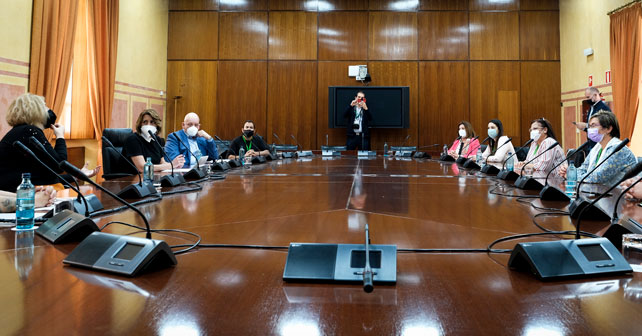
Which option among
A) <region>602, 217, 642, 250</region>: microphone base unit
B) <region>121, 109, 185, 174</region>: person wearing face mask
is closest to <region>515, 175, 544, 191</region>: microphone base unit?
<region>602, 217, 642, 250</region>: microphone base unit

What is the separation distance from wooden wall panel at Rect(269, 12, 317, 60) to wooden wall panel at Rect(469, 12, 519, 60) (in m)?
2.78

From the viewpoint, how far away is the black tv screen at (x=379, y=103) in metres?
8.19

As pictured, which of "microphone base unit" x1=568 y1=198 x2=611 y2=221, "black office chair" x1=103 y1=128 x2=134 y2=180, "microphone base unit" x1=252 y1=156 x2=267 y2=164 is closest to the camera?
"microphone base unit" x1=568 y1=198 x2=611 y2=221

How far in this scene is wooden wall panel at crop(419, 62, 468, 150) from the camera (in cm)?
831

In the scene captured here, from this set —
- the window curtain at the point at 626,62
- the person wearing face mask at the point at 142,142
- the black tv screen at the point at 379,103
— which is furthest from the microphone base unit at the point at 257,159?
the window curtain at the point at 626,62

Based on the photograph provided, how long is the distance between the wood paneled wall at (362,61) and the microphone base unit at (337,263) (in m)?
7.58

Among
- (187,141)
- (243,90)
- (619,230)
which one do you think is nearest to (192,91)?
(243,90)

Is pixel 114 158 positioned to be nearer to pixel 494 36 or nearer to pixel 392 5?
pixel 392 5

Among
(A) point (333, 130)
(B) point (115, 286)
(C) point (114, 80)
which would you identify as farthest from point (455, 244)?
(A) point (333, 130)

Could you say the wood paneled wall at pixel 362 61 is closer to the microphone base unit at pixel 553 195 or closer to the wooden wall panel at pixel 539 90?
the wooden wall panel at pixel 539 90

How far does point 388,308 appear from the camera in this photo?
0.69 meters

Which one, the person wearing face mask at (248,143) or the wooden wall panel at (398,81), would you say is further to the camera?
the wooden wall panel at (398,81)

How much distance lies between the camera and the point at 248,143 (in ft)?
17.9

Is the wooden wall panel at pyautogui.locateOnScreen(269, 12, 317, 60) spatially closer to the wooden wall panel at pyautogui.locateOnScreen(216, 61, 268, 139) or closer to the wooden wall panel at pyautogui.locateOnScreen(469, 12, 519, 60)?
the wooden wall panel at pyautogui.locateOnScreen(216, 61, 268, 139)
